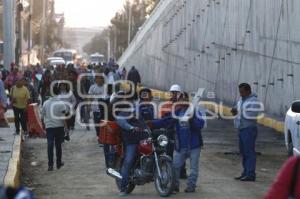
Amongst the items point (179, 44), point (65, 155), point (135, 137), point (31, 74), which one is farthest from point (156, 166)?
point (179, 44)

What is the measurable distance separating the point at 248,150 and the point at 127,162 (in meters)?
2.54

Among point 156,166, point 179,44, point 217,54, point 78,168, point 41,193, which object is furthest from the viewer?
point 179,44

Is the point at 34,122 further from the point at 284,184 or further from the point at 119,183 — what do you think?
the point at 284,184

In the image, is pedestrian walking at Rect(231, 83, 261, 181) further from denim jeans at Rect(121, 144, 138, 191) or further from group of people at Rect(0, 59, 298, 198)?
denim jeans at Rect(121, 144, 138, 191)

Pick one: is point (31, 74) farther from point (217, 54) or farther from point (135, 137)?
point (135, 137)

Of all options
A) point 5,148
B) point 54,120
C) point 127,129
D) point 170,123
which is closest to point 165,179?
point 127,129

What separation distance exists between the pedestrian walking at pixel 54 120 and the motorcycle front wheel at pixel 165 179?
3872mm

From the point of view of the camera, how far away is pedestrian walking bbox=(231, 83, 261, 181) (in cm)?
1403

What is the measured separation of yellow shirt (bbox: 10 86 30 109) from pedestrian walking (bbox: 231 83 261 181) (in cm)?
759

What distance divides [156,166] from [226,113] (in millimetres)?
20027

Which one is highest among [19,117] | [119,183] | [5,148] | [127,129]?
[127,129]

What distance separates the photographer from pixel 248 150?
14250 mm

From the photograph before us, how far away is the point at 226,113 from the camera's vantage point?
105 ft

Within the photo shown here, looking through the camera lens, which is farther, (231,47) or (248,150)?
(231,47)
